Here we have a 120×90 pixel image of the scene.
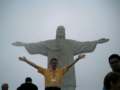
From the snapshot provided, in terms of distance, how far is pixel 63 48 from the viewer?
4.95 meters

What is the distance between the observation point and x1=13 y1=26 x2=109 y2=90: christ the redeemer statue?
4.80 metres

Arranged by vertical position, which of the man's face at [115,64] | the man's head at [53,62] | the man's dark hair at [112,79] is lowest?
the man's dark hair at [112,79]

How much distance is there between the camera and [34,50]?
5.12 m

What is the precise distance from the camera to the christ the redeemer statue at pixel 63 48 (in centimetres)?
480

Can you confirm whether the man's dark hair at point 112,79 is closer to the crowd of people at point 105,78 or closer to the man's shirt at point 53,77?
the crowd of people at point 105,78

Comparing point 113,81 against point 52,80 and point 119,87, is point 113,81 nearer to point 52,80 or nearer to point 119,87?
point 119,87

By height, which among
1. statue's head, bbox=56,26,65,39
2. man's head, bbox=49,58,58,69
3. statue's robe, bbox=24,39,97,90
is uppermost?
statue's head, bbox=56,26,65,39

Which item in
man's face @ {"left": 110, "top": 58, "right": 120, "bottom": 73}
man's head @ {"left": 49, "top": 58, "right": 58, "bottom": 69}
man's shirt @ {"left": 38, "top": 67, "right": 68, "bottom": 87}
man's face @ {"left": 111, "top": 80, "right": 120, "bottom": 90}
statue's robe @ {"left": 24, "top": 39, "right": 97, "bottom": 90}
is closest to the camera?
man's face @ {"left": 111, "top": 80, "right": 120, "bottom": 90}

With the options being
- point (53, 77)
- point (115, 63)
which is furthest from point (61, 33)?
point (115, 63)

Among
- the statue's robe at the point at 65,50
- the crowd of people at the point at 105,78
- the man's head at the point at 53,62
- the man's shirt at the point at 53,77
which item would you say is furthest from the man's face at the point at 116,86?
the statue's robe at the point at 65,50

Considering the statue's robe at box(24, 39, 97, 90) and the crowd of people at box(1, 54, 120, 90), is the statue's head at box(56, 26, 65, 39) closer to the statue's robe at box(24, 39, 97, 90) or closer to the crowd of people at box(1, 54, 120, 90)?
the statue's robe at box(24, 39, 97, 90)

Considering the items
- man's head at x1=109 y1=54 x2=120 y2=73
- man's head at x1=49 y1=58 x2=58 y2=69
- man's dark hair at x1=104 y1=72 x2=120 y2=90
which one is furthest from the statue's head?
man's dark hair at x1=104 y1=72 x2=120 y2=90

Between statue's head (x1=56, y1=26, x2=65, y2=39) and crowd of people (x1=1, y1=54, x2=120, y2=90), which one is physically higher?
statue's head (x1=56, y1=26, x2=65, y2=39)

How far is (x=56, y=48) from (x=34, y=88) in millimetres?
3118
